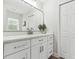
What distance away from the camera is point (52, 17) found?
3.30 meters

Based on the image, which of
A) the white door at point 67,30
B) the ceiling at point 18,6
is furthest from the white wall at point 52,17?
the ceiling at point 18,6

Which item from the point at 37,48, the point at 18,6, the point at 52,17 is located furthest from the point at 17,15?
the point at 52,17

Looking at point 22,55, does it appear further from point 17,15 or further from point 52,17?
point 52,17

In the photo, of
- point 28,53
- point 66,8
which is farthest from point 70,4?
point 28,53

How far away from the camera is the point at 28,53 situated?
4.62 feet

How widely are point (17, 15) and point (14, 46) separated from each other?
1071 mm

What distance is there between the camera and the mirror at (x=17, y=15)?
1.66 metres

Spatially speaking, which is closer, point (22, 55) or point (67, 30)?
point (22, 55)

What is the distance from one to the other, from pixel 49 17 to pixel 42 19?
0.30 m

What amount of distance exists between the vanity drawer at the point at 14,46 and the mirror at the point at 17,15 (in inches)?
22.9

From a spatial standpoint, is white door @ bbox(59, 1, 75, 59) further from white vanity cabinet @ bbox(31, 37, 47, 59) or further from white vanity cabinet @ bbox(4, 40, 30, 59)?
white vanity cabinet @ bbox(4, 40, 30, 59)

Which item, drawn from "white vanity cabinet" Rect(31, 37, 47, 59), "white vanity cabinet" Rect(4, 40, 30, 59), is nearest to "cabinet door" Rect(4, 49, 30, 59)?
"white vanity cabinet" Rect(4, 40, 30, 59)

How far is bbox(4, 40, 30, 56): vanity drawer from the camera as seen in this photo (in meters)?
0.94
